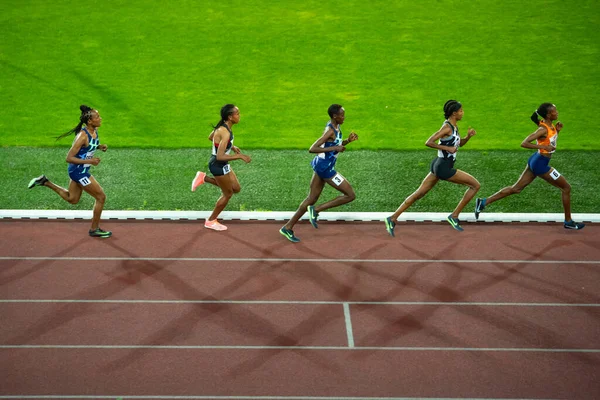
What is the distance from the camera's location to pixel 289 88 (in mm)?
18266

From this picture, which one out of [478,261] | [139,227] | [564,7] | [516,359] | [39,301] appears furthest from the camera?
[564,7]

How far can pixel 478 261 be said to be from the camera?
10.4m

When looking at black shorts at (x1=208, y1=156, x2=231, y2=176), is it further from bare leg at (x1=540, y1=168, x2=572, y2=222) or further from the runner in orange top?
bare leg at (x1=540, y1=168, x2=572, y2=222)

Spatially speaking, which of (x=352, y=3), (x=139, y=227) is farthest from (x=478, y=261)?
(x=352, y=3)

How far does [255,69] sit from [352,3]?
5127mm

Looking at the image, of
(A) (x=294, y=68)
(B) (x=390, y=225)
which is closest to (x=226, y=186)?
(B) (x=390, y=225)

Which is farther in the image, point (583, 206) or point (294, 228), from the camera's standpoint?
point (583, 206)

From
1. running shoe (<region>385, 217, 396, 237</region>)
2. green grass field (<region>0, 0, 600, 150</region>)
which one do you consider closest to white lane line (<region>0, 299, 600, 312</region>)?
running shoe (<region>385, 217, 396, 237</region>)

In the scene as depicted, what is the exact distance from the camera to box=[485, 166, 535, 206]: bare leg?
1135cm

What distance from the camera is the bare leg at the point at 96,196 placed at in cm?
1065

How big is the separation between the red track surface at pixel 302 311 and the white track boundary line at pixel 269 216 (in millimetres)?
212

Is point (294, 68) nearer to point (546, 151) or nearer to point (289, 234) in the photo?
point (289, 234)

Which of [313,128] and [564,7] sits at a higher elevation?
[564,7]

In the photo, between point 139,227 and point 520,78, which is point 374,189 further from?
point 520,78
